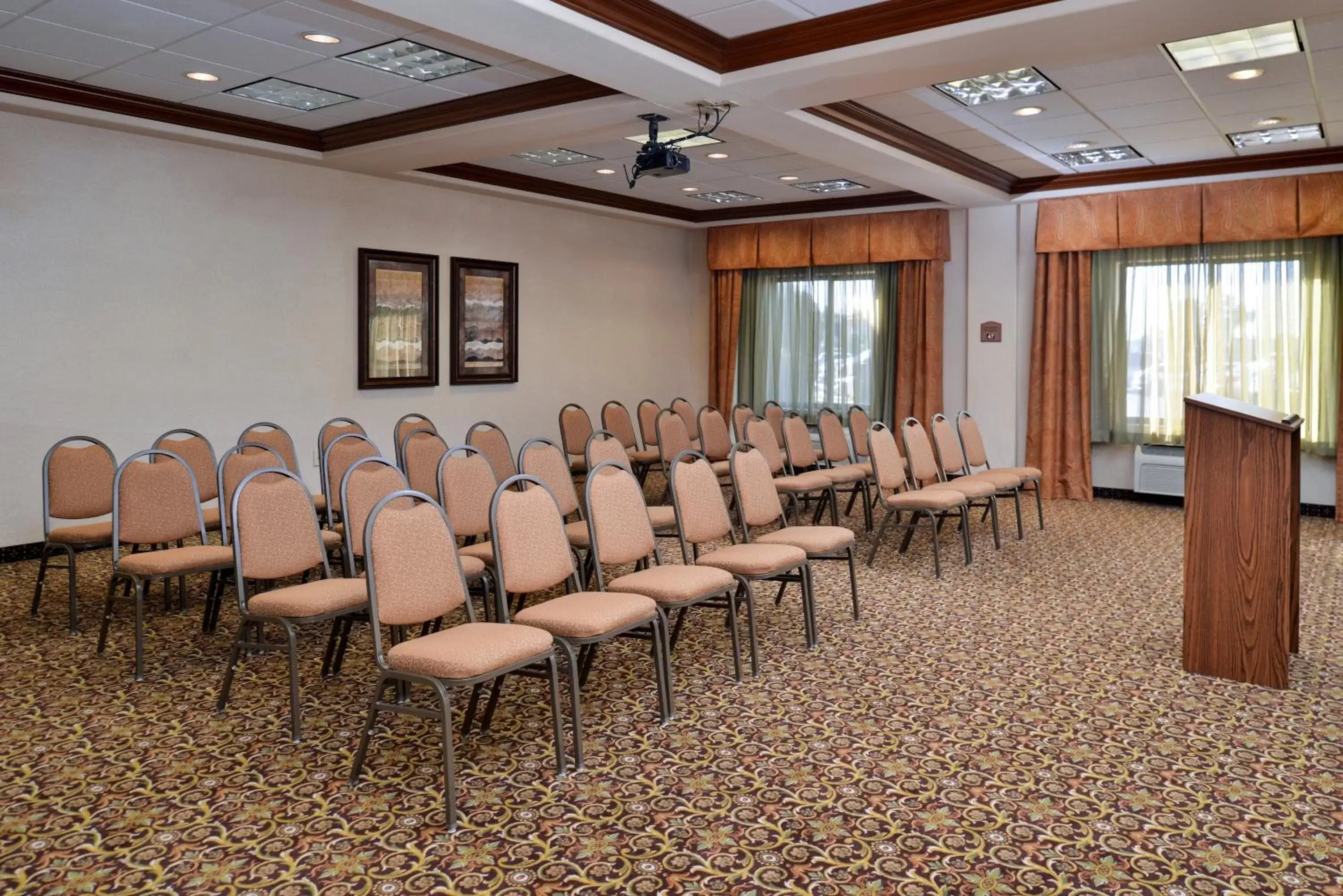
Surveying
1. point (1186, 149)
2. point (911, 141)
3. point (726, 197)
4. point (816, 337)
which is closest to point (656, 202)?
point (726, 197)

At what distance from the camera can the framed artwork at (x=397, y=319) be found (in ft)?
28.7

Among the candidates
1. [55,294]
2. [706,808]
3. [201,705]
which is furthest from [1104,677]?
[55,294]

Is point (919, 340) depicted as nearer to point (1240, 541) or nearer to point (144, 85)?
point (1240, 541)

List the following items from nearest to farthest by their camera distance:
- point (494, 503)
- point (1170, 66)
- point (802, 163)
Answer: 1. point (494, 503)
2. point (1170, 66)
3. point (802, 163)

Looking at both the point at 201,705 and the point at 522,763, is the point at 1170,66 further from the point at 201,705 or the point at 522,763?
the point at 201,705

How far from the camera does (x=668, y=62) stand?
Answer: 5.29 metres

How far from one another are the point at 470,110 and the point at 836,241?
5644 mm

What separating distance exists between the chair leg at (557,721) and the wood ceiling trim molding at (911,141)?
172 inches

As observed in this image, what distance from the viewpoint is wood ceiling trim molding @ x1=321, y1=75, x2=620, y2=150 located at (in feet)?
20.4

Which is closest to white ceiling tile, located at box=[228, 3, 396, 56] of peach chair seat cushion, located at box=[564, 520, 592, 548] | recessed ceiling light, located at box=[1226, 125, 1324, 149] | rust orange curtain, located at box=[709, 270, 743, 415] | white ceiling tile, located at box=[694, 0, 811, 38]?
white ceiling tile, located at box=[694, 0, 811, 38]

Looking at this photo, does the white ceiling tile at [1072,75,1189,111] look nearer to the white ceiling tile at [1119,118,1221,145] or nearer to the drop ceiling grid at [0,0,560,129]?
A: the white ceiling tile at [1119,118,1221,145]

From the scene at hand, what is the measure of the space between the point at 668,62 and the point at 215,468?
3.62m

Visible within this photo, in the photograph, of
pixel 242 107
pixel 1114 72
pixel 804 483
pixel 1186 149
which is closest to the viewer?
pixel 1114 72

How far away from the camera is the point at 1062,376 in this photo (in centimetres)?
1016
